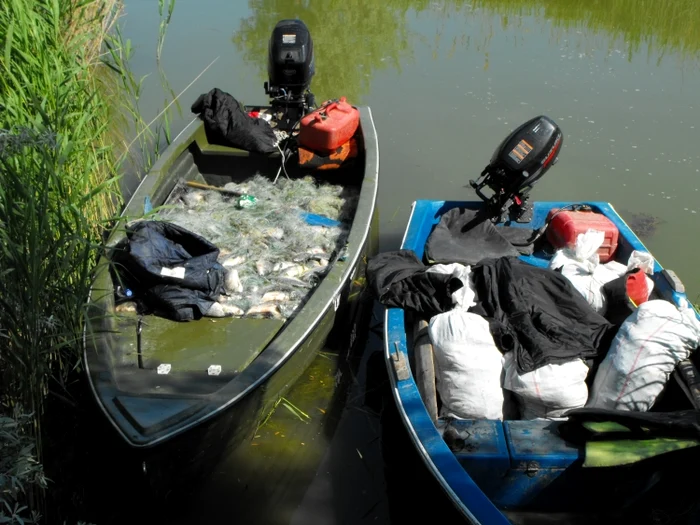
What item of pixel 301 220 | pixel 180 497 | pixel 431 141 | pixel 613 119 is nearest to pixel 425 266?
pixel 301 220

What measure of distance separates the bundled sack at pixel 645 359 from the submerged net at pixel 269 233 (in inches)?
69.3

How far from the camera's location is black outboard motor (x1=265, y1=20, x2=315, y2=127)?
18.8 feet

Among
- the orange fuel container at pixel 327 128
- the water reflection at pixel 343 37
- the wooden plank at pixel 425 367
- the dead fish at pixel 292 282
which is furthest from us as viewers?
the water reflection at pixel 343 37

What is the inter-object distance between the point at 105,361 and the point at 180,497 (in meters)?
0.84

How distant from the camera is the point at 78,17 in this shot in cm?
494

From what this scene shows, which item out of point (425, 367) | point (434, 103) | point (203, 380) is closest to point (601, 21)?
Result: point (434, 103)

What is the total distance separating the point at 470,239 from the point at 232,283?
5.45 ft

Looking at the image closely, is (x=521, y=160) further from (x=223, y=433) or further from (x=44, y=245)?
(x=44, y=245)

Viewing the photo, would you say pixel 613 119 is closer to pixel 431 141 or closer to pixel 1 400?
pixel 431 141

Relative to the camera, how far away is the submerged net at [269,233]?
13.9 ft

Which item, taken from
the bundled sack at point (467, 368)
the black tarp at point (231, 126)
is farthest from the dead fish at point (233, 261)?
the bundled sack at point (467, 368)

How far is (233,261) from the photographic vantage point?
4.50m

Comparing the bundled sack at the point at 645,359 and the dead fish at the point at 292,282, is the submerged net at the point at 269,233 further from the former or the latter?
the bundled sack at the point at 645,359

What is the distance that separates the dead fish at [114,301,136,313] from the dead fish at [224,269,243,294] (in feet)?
1.86
